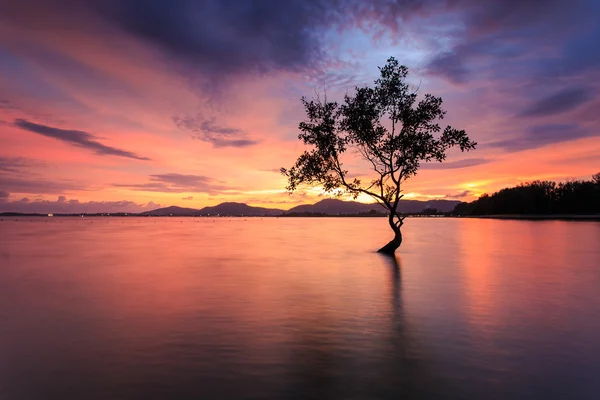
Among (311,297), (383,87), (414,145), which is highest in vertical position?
(383,87)

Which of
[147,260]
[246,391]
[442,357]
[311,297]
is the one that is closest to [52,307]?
[311,297]

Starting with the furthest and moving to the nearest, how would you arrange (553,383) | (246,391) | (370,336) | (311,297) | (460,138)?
(460,138), (311,297), (370,336), (553,383), (246,391)

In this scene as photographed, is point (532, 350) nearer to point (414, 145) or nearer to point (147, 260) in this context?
point (414, 145)

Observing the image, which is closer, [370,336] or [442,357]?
[442,357]

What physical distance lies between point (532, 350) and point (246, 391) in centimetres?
1001

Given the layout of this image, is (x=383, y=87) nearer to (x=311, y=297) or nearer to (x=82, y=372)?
(x=311, y=297)

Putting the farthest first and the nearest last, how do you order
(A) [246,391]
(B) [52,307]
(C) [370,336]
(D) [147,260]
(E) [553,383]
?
(D) [147,260] → (B) [52,307] → (C) [370,336] → (E) [553,383] → (A) [246,391]

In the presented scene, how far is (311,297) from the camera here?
24.7 metres

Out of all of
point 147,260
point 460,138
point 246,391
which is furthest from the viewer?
point 147,260

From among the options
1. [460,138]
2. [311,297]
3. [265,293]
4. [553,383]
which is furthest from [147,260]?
[553,383]

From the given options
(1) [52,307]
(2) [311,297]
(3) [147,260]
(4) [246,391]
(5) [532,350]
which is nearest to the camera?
(4) [246,391]

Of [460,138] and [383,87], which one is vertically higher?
[383,87]

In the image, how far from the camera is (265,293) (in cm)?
2589

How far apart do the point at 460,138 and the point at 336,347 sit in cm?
3227
